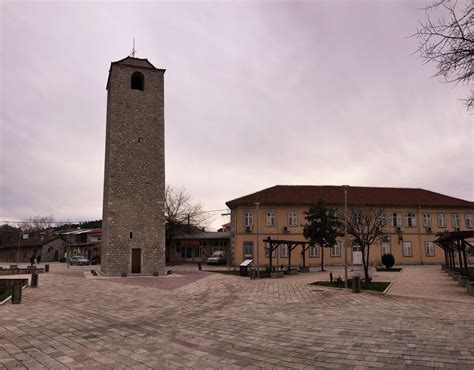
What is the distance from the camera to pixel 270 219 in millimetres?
40750

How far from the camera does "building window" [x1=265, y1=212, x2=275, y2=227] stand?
1599 inches

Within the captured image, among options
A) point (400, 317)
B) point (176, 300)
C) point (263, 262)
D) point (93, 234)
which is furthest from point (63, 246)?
point (400, 317)

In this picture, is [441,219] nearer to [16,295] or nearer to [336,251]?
[336,251]

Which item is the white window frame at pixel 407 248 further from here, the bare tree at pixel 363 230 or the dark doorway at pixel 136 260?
the dark doorway at pixel 136 260

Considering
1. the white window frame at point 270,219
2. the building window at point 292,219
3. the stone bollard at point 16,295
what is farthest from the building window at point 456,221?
the stone bollard at point 16,295

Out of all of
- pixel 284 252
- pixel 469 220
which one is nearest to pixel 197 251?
pixel 284 252

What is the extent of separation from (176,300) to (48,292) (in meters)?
6.97

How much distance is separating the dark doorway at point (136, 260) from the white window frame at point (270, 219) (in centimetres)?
1576

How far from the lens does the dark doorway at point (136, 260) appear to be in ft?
94.3

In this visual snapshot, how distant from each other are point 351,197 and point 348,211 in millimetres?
5647

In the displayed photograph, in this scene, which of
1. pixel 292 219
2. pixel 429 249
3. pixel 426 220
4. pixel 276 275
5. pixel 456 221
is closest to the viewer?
pixel 276 275

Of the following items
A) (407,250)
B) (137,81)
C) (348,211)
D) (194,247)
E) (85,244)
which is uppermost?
(137,81)

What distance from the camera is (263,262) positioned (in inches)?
1572

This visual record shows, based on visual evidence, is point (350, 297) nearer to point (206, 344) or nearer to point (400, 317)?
point (400, 317)
